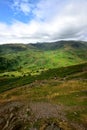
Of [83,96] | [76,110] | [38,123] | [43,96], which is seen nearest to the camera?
[38,123]

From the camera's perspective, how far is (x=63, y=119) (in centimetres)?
4391

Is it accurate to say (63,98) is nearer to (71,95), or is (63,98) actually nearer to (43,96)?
(71,95)

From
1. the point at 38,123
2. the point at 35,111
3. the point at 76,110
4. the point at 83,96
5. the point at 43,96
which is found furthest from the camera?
the point at 43,96

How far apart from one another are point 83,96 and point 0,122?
23.7 meters

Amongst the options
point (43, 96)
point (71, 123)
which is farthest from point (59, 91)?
point (71, 123)

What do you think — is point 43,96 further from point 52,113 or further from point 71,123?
point 71,123

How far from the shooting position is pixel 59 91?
230 feet

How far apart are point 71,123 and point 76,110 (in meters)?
6.94

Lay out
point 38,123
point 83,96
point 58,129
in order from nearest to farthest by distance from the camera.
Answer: point 58,129
point 38,123
point 83,96

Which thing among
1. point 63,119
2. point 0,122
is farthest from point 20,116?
point 63,119

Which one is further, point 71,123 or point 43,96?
point 43,96

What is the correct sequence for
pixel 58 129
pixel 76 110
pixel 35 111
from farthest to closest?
pixel 35 111 → pixel 76 110 → pixel 58 129

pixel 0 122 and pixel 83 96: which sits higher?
pixel 83 96

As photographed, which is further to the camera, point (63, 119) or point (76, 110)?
point (76, 110)
